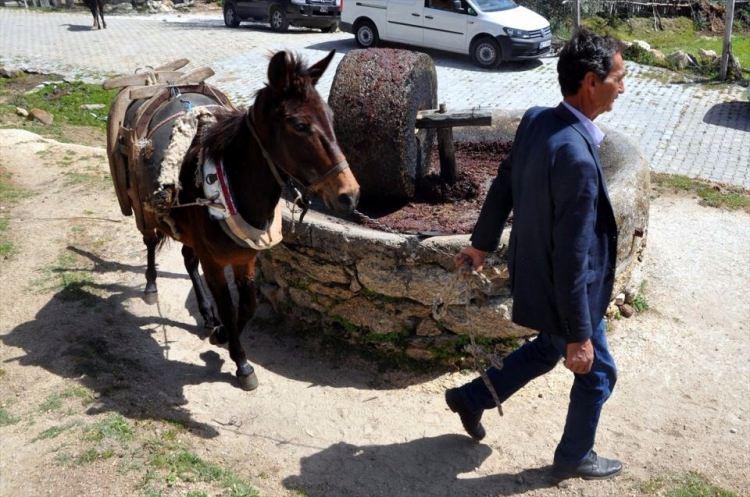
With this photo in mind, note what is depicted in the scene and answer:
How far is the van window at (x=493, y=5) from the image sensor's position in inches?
571

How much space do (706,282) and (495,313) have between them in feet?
7.63

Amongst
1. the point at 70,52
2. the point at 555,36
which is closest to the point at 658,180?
the point at 555,36

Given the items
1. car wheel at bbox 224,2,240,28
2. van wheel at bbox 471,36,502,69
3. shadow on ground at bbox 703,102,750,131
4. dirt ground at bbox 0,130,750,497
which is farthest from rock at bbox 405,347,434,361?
car wheel at bbox 224,2,240,28

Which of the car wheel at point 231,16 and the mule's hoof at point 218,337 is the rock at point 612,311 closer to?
the mule's hoof at point 218,337

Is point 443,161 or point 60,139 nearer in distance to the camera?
point 443,161

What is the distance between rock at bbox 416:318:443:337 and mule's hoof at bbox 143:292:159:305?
2.23 metres

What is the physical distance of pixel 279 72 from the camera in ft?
11.1

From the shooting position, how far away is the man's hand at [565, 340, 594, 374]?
3.08 metres

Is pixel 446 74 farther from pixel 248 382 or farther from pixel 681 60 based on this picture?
pixel 248 382

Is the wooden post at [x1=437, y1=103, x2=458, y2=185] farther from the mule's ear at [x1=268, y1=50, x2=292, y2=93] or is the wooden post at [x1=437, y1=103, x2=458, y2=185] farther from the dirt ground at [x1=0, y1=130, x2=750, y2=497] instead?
the mule's ear at [x1=268, y1=50, x2=292, y2=93]

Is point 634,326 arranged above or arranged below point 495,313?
below

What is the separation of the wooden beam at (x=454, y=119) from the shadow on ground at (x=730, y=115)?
22.3 feet

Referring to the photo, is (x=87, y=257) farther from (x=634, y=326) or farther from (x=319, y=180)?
(x=634, y=326)

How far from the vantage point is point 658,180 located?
26.1ft
